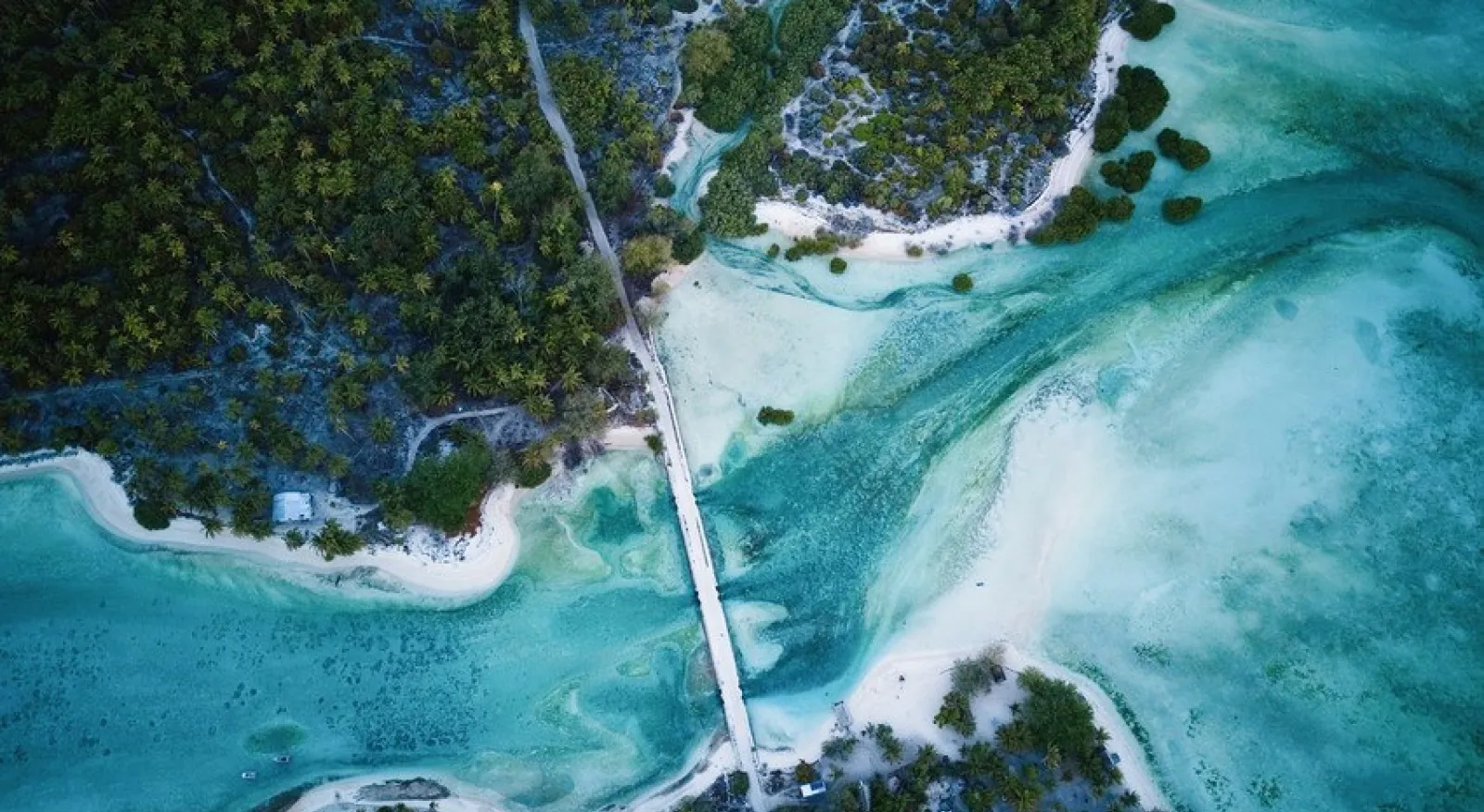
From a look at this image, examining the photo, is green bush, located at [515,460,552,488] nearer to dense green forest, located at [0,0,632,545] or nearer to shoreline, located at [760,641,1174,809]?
dense green forest, located at [0,0,632,545]

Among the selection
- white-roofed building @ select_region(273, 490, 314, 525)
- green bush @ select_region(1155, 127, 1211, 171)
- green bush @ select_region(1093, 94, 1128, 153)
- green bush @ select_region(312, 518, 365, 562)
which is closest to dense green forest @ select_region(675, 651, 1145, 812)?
green bush @ select_region(312, 518, 365, 562)

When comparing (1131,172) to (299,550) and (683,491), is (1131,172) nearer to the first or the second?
(683,491)

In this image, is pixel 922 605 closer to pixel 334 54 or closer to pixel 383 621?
pixel 383 621

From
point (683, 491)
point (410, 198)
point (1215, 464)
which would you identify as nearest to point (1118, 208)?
point (1215, 464)

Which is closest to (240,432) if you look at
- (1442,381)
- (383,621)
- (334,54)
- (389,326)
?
(389,326)

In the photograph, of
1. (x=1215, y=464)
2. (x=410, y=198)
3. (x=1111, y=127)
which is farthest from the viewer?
(x=1111, y=127)
